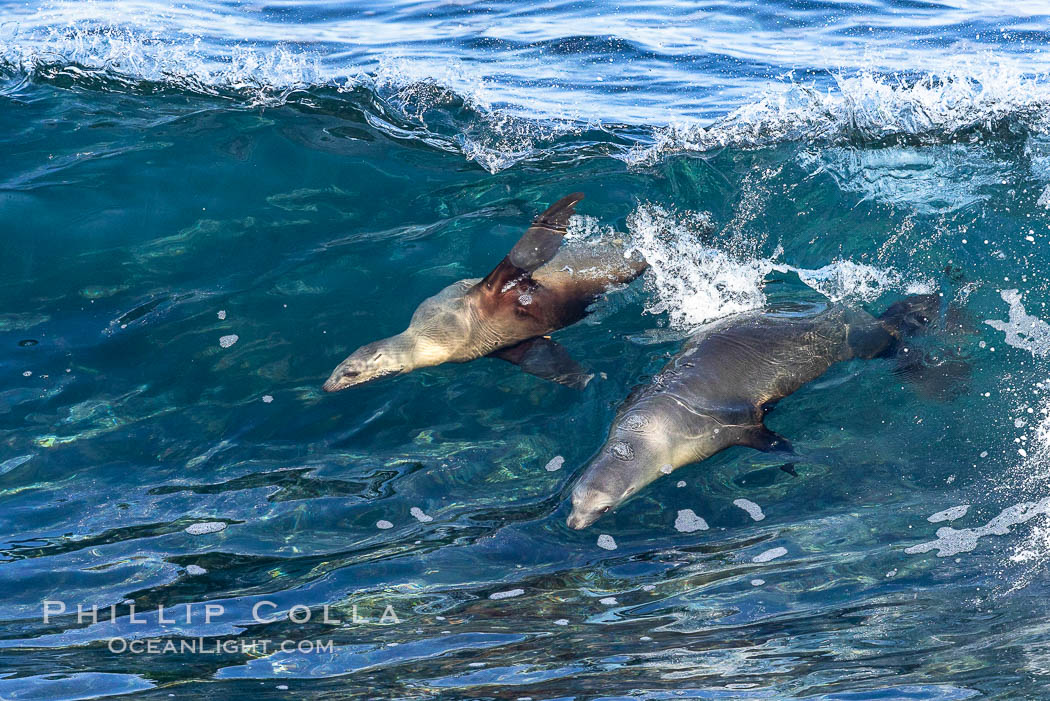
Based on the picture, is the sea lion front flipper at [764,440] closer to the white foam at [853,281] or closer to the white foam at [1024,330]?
the white foam at [853,281]

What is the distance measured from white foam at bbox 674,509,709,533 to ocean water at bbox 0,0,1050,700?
4cm

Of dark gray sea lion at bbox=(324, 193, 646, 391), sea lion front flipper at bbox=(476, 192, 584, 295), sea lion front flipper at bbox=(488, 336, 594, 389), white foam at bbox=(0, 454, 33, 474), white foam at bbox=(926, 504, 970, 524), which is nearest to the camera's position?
white foam at bbox=(926, 504, 970, 524)

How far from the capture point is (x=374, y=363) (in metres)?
7.01

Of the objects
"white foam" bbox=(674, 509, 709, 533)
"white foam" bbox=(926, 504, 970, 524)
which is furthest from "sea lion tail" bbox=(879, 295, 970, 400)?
"white foam" bbox=(674, 509, 709, 533)

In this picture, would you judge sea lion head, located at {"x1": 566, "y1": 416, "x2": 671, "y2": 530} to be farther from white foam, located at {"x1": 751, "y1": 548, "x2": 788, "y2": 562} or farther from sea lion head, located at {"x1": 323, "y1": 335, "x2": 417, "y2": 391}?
sea lion head, located at {"x1": 323, "y1": 335, "x2": 417, "y2": 391}

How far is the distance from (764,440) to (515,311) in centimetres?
221

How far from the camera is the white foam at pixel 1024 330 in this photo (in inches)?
267

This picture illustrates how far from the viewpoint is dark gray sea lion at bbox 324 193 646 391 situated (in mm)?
7070

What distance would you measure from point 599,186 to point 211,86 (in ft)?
12.2

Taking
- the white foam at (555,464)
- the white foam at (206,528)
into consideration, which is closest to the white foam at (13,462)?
the white foam at (206,528)

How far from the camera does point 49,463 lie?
6.17m

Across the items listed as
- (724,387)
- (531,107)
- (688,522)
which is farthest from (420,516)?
(531,107)

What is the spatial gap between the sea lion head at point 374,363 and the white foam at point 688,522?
244 centimetres

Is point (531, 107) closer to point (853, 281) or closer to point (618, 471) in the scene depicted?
point (853, 281)
